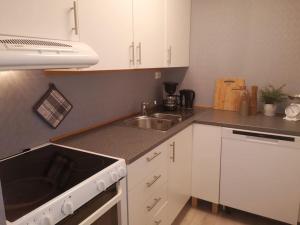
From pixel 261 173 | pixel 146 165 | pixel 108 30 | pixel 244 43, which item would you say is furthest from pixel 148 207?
pixel 244 43

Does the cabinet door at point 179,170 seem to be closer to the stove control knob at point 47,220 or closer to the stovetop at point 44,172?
the stovetop at point 44,172

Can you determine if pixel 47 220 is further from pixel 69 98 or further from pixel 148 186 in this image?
pixel 69 98

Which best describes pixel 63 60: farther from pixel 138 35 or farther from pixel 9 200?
pixel 138 35

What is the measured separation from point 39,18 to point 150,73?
1.61 m

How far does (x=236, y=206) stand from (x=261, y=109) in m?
0.98

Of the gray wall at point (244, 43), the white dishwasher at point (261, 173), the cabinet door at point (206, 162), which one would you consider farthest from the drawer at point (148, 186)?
the gray wall at point (244, 43)

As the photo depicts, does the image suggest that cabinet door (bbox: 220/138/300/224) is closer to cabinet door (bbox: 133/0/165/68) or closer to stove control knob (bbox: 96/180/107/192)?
cabinet door (bbox: 133/0/165/68)

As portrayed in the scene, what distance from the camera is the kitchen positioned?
1.33m

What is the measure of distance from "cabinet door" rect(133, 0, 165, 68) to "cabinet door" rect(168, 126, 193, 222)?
640 mm

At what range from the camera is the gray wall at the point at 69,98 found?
52.5 inches

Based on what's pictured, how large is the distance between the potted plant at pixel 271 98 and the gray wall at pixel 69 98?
1142 millimetres

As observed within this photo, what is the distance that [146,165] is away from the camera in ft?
4.97

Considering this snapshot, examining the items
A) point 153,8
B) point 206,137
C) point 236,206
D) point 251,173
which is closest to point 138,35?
point 153,8

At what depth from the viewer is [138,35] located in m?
1.77
